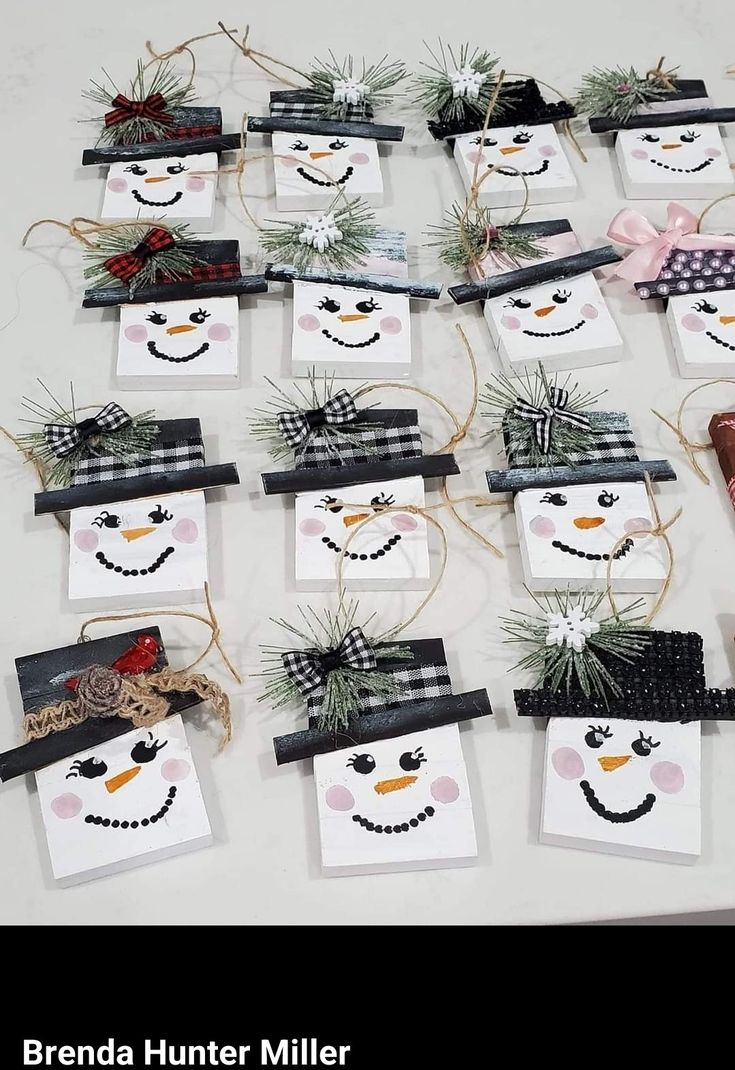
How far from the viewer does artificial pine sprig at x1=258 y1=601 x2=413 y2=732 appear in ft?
4.03

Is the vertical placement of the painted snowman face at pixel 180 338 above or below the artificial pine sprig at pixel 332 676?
above

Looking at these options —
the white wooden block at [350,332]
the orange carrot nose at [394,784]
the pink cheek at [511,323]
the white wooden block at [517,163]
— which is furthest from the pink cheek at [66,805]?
the white wooden block at [517,163]

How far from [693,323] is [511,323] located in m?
0.27

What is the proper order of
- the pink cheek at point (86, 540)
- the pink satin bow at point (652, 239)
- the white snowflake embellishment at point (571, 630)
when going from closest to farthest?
the white snowflake embellishment at point (571, 630), the pink cheek at point (86, 540), the pink satin bow at point (652, 239)

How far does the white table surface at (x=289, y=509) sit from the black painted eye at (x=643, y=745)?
0.08 m

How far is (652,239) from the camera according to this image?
1.68 m

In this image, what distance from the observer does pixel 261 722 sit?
127cm

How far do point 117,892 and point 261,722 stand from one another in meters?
0.25

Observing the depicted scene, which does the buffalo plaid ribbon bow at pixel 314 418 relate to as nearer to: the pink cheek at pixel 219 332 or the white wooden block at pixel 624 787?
the pink cheek at pixel 219 332

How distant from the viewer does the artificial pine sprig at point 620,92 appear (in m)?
1.88

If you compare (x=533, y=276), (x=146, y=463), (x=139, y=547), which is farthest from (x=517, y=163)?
(x=139, y=547)
